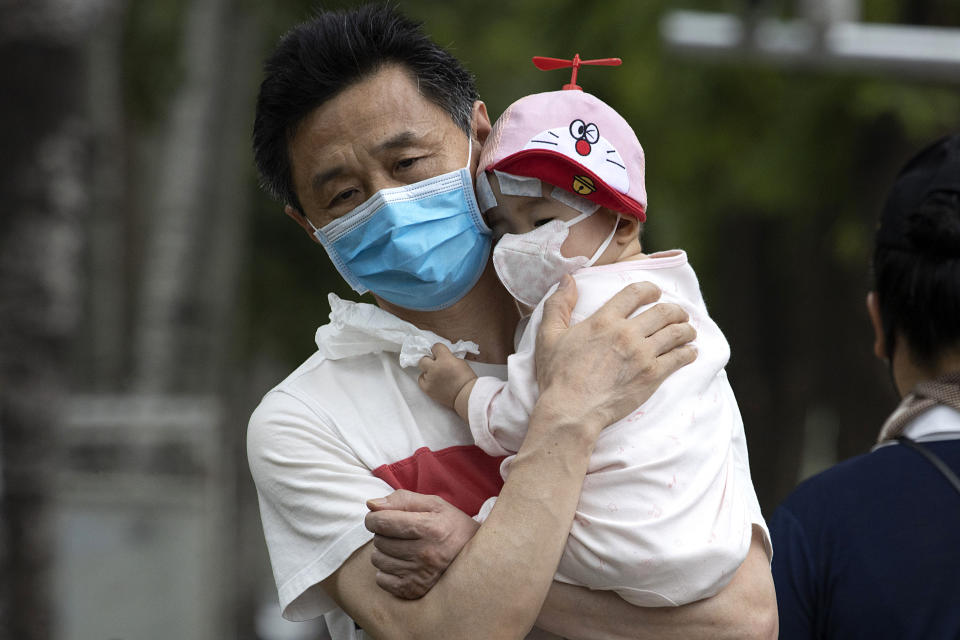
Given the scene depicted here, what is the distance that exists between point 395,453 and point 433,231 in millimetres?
444

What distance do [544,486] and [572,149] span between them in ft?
2.16

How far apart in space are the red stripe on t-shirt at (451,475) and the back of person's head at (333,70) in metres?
0.62

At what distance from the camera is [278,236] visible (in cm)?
1183

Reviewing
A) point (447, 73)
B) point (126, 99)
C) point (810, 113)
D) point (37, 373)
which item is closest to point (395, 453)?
point (447, 73)

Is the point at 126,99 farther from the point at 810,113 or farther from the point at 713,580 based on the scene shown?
the point at 713,580

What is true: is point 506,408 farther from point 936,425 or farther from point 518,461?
point 936,425

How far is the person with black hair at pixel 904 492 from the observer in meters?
2.73

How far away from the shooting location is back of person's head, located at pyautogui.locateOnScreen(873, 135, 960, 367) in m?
2.91

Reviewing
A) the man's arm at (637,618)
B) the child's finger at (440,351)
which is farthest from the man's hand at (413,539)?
the child's finger at (440,351)

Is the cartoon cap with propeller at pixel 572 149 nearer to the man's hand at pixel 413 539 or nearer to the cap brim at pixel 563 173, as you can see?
the cap brim at pixel 563 173

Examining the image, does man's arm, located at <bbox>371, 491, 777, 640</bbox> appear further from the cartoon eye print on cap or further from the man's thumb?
the cartoon eye print on cap

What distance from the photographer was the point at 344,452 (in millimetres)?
2373

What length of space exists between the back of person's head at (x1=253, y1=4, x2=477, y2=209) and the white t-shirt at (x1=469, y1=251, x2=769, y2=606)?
533 mm

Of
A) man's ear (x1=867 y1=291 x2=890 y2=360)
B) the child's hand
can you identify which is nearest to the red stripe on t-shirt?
the child's hand
